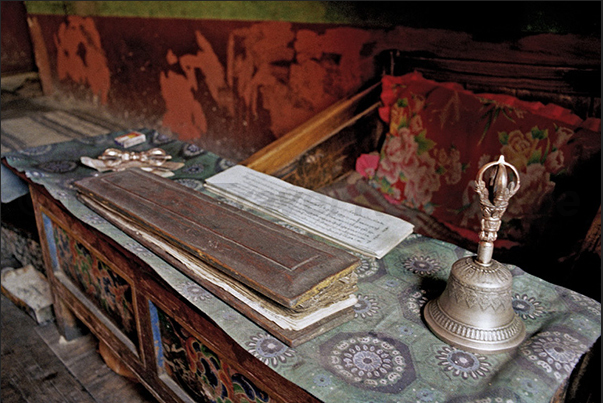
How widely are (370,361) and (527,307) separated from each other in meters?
0.40

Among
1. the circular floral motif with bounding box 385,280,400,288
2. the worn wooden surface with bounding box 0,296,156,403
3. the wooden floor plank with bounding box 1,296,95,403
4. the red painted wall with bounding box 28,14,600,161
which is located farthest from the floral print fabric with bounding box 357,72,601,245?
the wooden floor plank with bounding box 1,296,95,403

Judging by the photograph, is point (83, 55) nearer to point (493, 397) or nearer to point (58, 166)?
point (58, 166)

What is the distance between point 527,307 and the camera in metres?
1.07

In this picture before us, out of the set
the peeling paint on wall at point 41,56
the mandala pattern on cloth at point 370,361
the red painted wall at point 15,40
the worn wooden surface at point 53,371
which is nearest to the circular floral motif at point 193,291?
the mandala pattern on cloth at point 370,361

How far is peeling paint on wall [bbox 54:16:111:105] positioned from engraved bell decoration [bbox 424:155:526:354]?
4.77 meters

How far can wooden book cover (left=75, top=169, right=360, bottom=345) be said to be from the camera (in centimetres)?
102

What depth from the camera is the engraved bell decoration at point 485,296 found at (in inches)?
35.8

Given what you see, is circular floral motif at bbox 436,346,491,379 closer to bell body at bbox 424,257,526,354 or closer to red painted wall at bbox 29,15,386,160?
bell body at bbox 424,257,526,354

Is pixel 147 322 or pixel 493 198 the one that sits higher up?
pixel 493 198

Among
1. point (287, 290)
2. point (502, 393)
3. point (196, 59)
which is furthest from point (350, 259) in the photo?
point (196, 59)

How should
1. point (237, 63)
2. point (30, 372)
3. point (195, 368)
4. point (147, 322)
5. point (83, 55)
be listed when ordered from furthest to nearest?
point (83, 55), point (237, 63), point (30, 372), point (147, 322), point (195, 368)

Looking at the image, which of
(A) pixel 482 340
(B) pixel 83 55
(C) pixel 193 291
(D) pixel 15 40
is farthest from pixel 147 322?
(D) pixel 15 40

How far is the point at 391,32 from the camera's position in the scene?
2463 millimetres

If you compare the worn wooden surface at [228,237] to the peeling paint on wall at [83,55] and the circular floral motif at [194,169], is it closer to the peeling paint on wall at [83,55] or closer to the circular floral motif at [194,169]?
the circular floral motif at [194,169]
